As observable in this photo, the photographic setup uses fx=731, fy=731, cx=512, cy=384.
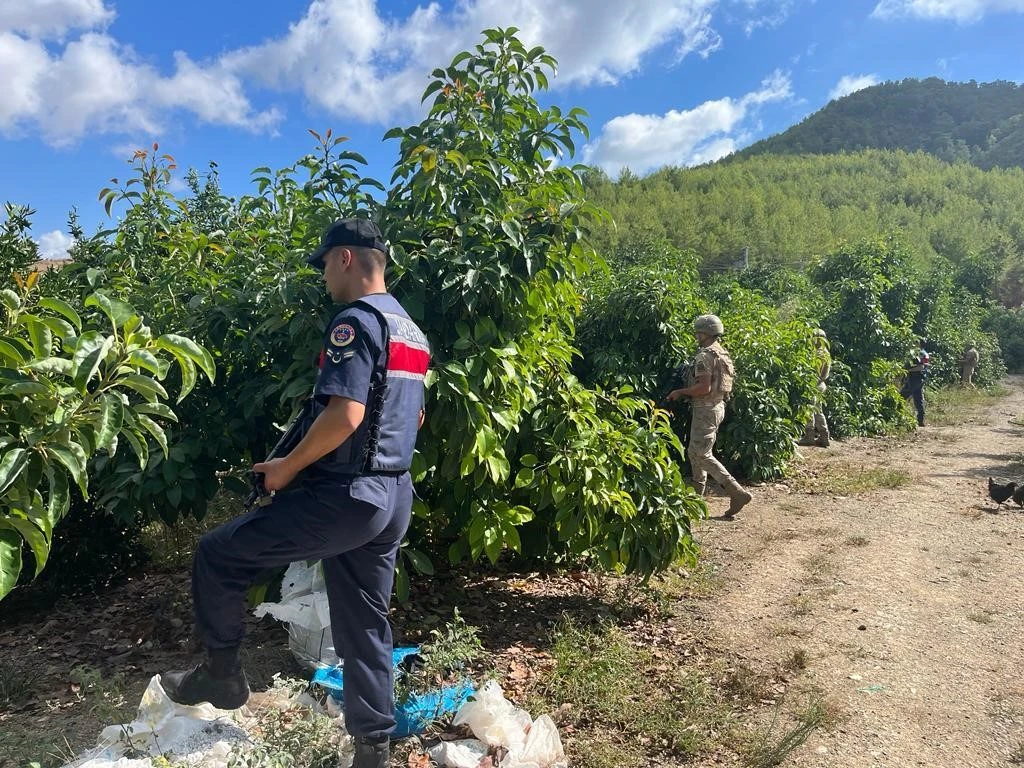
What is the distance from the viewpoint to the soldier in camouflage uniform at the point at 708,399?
6.76 metres

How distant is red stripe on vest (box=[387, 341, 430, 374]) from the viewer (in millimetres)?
2541

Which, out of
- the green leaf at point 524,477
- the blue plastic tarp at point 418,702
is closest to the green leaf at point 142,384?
the blue plastic tarp at point 418,702

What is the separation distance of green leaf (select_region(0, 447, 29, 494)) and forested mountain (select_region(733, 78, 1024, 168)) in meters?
95.3

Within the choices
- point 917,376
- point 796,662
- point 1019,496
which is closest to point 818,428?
point 1019,496

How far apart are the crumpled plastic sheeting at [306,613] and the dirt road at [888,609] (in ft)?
6.64

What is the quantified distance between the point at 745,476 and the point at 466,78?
19.7ft

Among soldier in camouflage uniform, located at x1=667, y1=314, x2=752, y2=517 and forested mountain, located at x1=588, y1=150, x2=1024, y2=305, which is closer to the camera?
soldier in camouflage uniform, located at x1=667, y1=314, x2=752, y2=517

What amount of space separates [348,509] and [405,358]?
1.84ft

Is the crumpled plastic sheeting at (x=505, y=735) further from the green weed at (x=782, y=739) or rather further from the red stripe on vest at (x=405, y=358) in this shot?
the red stripe on vest at (x=405, y=358)

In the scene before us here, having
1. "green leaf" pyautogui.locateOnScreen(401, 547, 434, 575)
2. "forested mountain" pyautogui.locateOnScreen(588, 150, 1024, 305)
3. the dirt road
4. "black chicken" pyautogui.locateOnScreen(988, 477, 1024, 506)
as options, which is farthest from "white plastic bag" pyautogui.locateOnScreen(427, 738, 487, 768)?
"forested mountain" pyautogui.locateOnScreen(588, 150, 1024, 305)

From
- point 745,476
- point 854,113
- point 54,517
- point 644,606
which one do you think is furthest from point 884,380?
point 854,113

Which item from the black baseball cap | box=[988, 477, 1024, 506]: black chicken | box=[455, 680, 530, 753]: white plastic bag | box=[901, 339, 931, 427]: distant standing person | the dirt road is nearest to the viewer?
the black baseball cap

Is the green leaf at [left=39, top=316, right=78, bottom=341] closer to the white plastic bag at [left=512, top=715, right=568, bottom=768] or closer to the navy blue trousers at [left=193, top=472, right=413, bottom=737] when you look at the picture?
the navy blue trousers at [left=193, top=472, right=413, bottom=737]

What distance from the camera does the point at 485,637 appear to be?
3.96 metres
